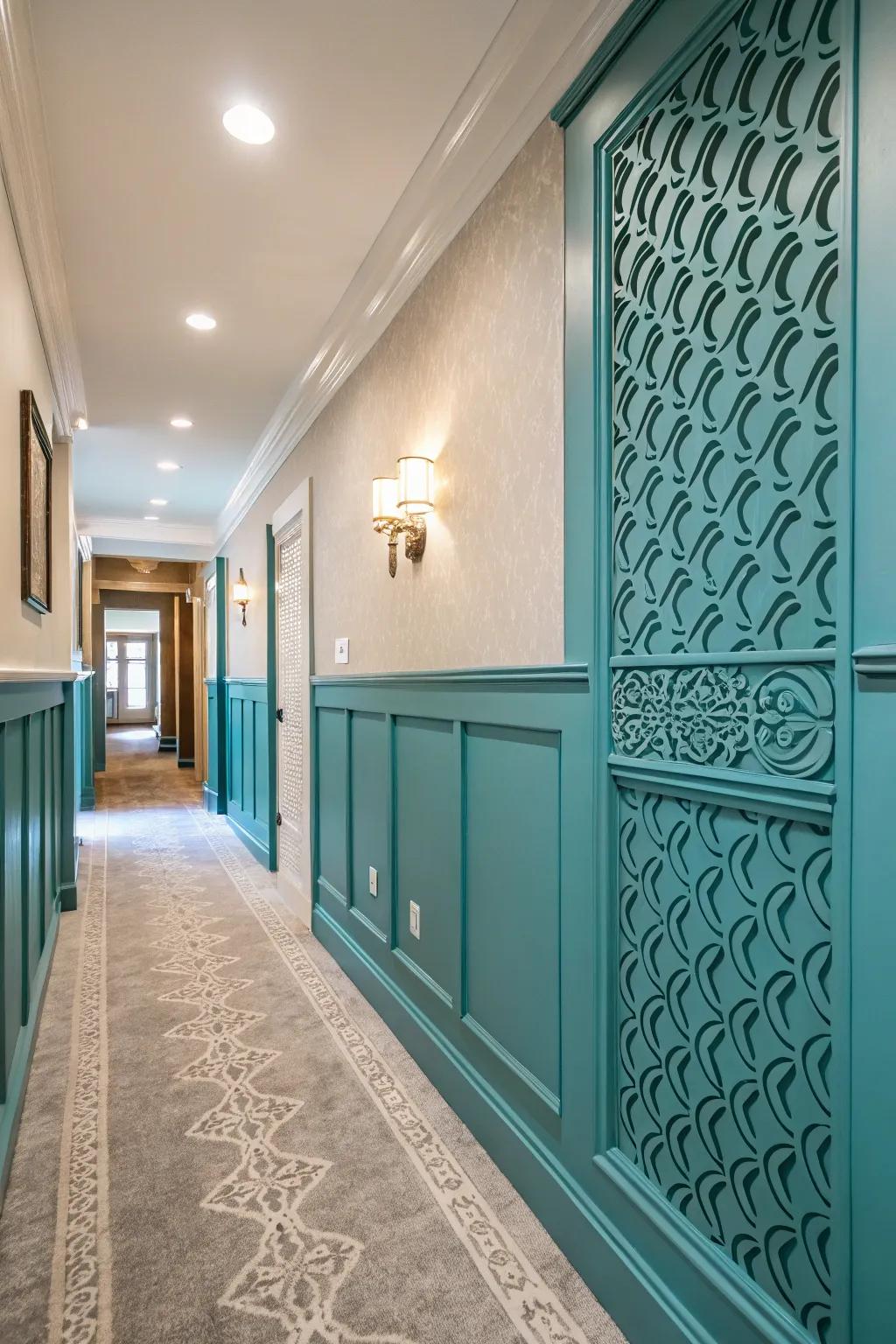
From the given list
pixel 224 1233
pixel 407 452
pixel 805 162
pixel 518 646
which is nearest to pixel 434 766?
pixel 518 646

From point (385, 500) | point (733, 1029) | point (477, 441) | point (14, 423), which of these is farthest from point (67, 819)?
point (733, 1029)

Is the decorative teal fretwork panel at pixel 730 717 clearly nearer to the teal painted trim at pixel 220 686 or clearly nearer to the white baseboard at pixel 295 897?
the white baseboard at pixel 295 897

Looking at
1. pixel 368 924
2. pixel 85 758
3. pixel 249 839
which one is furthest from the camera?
pixel 85 758

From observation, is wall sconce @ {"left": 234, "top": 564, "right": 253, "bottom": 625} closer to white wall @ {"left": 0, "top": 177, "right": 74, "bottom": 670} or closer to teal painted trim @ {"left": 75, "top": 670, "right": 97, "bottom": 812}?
teal painted trim @ {"left": 75, "top": 670, "right": 97, "bottom": 812}

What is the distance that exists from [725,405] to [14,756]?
6.40 feet

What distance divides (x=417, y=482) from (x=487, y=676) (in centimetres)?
69

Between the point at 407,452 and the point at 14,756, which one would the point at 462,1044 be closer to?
the point at 14,756

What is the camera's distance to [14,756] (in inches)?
82.2

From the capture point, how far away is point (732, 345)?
1.15 m

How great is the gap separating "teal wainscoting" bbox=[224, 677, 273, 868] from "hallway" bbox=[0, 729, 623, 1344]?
1879 mm

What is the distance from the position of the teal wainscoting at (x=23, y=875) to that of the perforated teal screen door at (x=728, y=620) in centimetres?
139

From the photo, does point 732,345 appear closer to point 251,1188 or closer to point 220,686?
point 251,1188

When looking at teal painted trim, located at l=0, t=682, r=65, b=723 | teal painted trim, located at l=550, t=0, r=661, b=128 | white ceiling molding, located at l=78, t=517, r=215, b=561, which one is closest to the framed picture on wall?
teal painted trim, located at l=0, t=682, r=65, b=723

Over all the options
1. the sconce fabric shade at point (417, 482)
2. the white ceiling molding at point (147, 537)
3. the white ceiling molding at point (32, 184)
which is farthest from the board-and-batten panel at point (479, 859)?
the white ceiling molding at point (147, 537)
